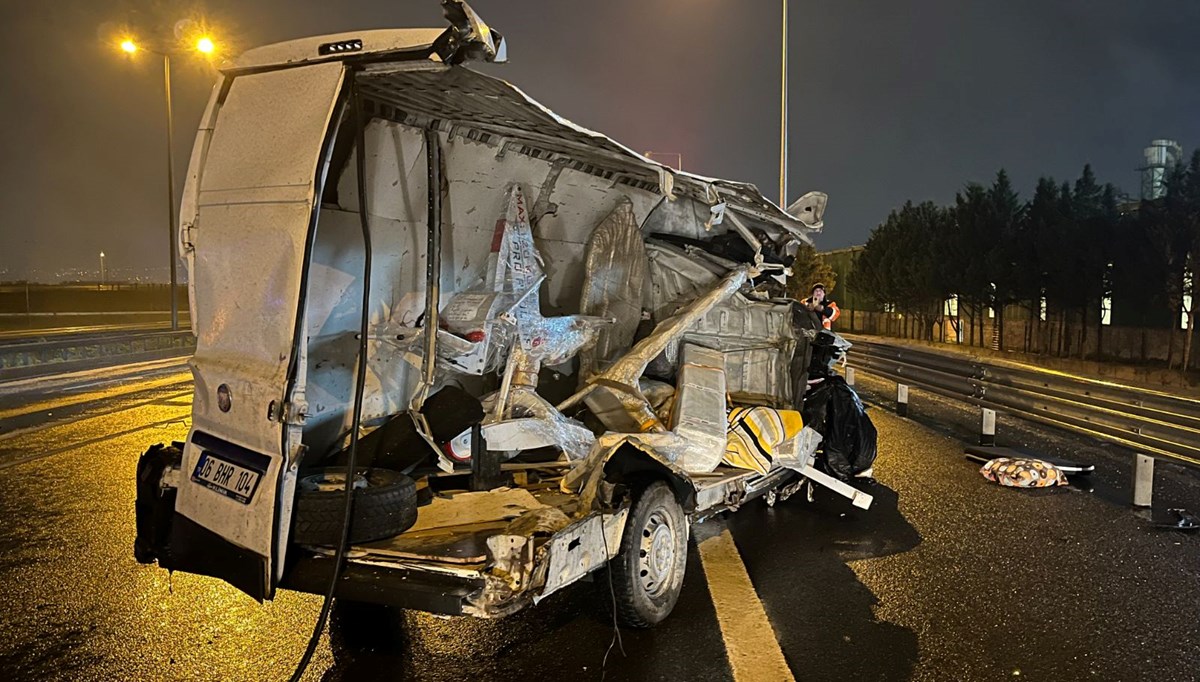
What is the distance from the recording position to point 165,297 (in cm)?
6022

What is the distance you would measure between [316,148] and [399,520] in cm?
169

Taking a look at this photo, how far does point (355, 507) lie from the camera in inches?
132

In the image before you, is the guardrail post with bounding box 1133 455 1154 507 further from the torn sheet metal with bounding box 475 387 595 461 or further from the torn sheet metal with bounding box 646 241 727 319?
the torn sheet metal with bounding box 475 387 595 461

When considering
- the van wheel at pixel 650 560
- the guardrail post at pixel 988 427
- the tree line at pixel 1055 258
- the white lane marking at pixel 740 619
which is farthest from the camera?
the tree line at pixel 1055 258

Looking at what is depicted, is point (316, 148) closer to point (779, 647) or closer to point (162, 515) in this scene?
point (162, 515)

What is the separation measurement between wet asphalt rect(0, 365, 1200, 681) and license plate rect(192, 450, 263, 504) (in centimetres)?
96

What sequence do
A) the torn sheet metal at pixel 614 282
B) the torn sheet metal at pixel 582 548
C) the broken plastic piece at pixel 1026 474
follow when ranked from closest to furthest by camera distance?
the torn sheet metal at pixel 582 548
the torn sheet metal at pixel 614 282
the broken plastic piece at pixel 1026 474

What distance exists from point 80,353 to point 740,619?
1917 centimetres

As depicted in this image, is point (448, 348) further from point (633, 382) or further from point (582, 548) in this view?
point (582, 548)

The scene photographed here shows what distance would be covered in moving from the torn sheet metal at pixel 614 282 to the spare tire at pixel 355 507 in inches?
97.9

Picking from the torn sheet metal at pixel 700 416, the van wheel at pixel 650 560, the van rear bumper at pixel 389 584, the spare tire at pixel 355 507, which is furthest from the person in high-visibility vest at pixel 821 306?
the van rear bumper at pixel 389 584

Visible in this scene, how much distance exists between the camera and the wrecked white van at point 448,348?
10.3 feet

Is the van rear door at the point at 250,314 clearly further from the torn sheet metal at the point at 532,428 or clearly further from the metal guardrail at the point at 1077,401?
the metal guardrail at the point at 1077,401

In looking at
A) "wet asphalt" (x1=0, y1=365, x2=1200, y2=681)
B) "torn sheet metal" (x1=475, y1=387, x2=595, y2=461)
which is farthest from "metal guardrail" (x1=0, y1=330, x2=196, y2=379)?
"torn sheet metal" (x1=475, y1=387, x2=595, y2=461)
